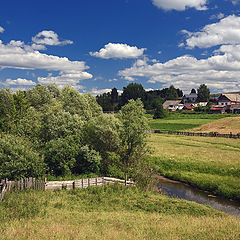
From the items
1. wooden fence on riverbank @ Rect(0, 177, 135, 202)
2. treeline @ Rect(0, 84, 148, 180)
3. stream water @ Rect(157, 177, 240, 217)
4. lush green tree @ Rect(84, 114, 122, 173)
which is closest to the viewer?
wooden fence on riverbank @ Rect(0, 177, 135, 202)

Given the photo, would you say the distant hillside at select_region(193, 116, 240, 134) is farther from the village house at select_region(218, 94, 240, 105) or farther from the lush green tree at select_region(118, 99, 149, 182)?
the village house at select_region(218, 94, 240, 105)

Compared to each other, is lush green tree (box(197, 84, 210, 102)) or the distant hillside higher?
lush green tree (box(197, 84, 210, 102))

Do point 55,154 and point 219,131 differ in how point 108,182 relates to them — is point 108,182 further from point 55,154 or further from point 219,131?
point 219,131

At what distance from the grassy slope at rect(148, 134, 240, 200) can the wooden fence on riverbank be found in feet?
28.5

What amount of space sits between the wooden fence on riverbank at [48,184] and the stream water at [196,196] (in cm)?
674

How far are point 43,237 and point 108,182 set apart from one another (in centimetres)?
1382

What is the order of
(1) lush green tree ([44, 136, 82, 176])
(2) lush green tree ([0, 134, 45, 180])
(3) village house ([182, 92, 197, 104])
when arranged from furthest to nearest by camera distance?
(3) village house ([182, 92, 197, 104]), (1) lush green tree ([44, 136, 82, 176]), (2) lush green tree ([0, 134, 45, 180])

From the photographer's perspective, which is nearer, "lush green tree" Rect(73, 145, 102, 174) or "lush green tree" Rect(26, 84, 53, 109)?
"lush green tree" Rect(73, 145, 102, 174)

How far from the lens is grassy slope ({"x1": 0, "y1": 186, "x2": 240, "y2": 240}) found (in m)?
12.9

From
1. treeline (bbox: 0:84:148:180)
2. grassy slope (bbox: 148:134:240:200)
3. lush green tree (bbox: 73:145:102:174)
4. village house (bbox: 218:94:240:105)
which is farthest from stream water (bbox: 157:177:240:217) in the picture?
village house (bbox: 218:94:240:105)

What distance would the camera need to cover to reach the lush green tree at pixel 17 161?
2381 cm

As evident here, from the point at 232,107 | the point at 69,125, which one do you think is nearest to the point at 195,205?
the point at 69,125

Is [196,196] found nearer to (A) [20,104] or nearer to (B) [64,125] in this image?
(B) [64,125]

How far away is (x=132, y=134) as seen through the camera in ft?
99.5
